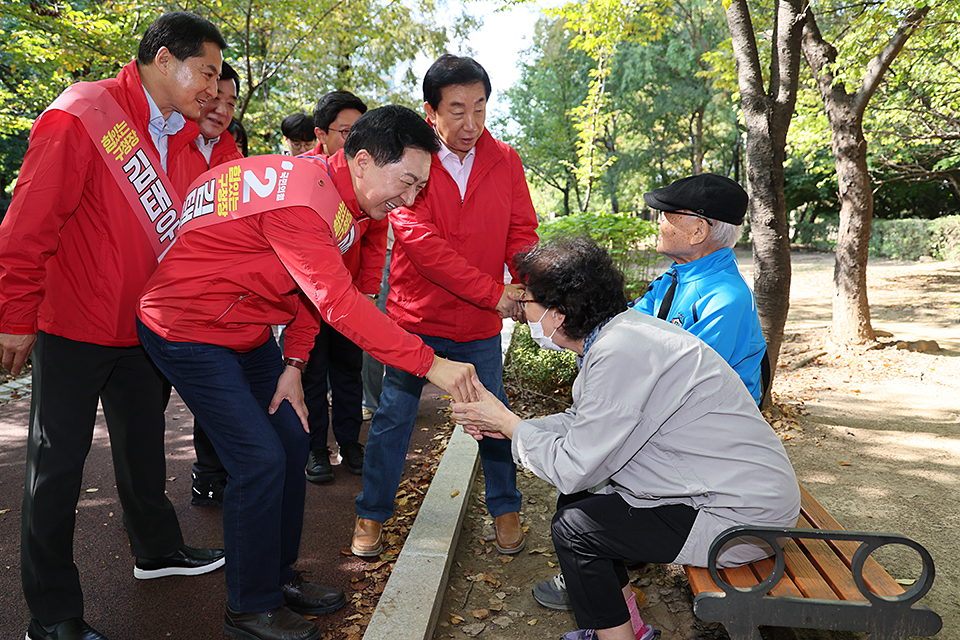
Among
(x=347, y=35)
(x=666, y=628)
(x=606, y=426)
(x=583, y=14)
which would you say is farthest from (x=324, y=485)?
(x=347, y=35)

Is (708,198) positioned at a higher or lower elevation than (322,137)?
lower

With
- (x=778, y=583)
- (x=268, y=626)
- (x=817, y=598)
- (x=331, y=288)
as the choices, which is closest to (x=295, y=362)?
(x=331, y=288)

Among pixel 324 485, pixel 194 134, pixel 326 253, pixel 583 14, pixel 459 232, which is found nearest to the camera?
pixel 326 253

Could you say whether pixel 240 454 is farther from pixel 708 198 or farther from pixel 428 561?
pixel 708 198

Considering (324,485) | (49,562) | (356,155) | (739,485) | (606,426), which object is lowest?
(324,485)

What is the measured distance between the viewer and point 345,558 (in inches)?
139

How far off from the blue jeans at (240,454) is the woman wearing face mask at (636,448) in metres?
0.95

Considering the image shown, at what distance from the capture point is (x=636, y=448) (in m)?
2.22

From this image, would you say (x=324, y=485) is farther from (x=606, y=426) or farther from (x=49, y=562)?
(x=606, y=426)

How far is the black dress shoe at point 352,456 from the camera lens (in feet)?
15.3

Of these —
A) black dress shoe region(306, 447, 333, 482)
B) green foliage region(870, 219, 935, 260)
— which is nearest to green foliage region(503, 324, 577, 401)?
black dress shoe region(306, 447, 333, 482)

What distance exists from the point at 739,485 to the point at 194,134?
260 centimetres

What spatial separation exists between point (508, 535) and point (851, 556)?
1.71 meters

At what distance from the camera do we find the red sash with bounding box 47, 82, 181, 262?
96.2 inches
